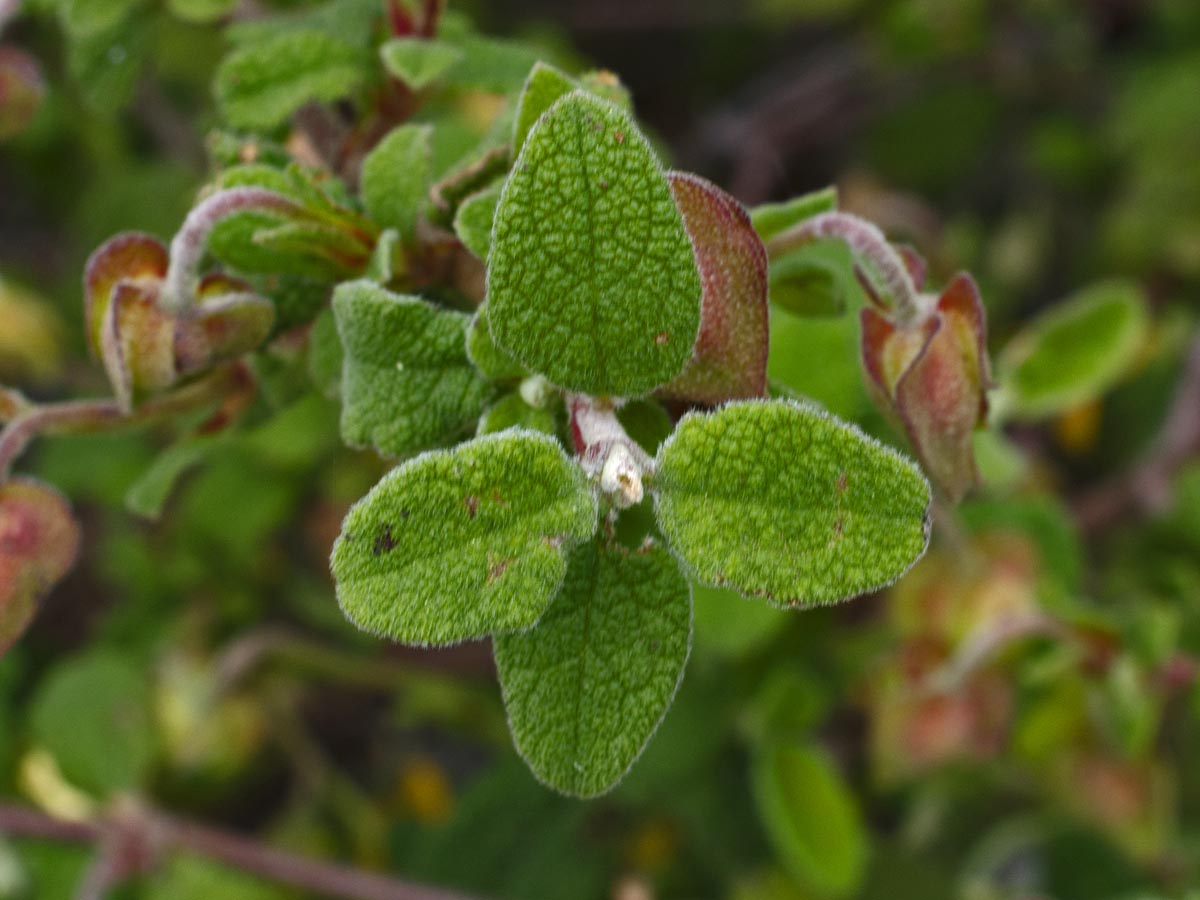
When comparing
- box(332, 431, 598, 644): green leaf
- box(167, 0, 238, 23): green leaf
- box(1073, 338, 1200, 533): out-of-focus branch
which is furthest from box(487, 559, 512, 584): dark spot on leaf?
box(1073, 338, 1200, 533): out-of-focus branch

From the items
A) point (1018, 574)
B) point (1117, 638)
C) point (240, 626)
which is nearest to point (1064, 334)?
point (1018, 574)

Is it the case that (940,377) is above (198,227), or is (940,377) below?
below

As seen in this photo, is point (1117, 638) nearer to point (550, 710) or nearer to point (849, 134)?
point (550, 710)

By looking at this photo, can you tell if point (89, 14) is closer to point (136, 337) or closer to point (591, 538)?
point (136, 337)

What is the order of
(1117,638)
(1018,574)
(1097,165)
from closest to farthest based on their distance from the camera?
1. (1117,638)
2. (1018,574)
3. (1097,165)

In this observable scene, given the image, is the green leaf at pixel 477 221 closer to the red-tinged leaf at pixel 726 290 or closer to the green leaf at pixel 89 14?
the red-tinged leaf at pixel 726 290

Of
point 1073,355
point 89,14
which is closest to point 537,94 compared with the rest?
point 89,14
